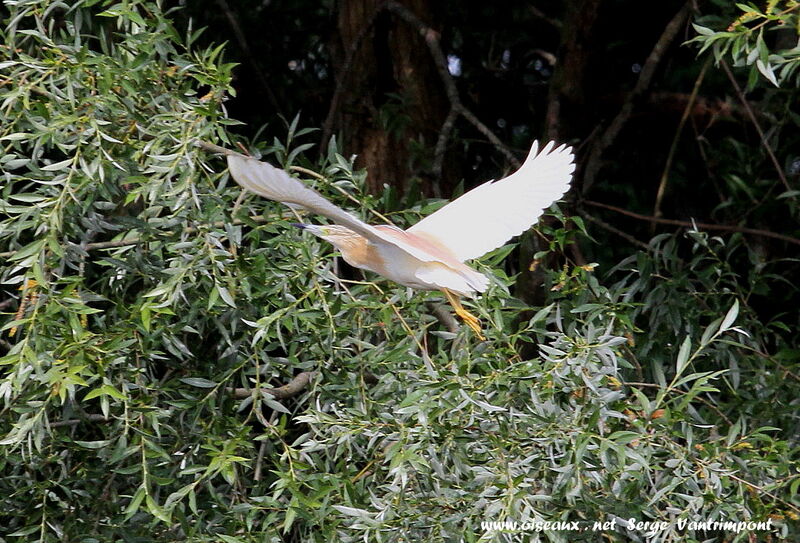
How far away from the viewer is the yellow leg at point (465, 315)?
2260 millimetres

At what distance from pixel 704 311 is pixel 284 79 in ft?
6.78

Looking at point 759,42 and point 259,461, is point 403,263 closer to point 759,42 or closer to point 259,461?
point 259,461

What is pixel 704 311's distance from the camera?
8.93 feet

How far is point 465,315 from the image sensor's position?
7.54 feet

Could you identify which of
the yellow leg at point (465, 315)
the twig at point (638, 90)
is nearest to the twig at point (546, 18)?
the twig at point (638, 90)

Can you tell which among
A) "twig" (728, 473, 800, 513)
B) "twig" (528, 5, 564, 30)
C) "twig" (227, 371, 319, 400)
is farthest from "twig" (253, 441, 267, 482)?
"twig" (528, 5, 564, 30)

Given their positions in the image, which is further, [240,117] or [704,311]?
[240,117]

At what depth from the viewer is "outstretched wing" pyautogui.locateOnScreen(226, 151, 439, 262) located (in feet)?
Answer: 5.75

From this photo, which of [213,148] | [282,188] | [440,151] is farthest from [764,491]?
[440,151]

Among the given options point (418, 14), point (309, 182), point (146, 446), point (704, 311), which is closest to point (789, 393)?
point (704, 311)

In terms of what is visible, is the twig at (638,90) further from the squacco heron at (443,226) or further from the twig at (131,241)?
the twig at (131,241)

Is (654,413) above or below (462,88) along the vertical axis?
above

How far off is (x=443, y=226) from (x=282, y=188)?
2.17ft

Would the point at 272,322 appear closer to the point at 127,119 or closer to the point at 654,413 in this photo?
the point at 127,119
